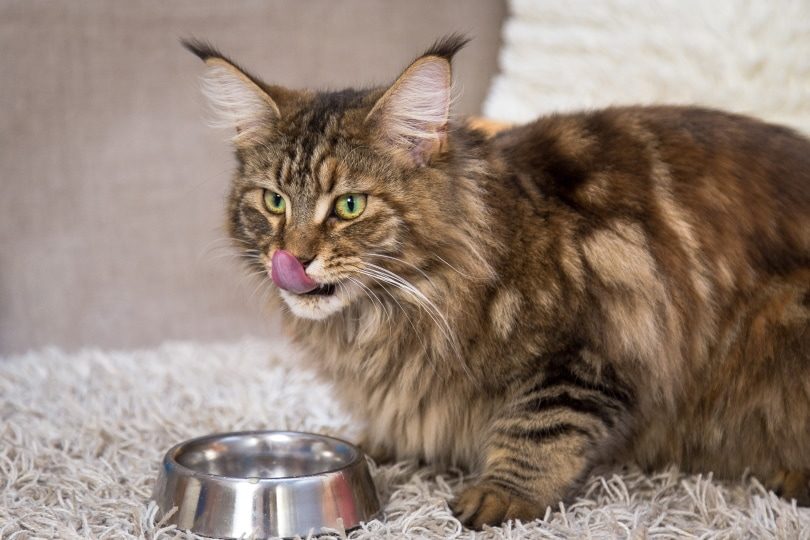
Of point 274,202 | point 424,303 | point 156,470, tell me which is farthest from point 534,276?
point 156,470

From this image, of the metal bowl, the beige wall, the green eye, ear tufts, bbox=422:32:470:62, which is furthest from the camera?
the beige wall

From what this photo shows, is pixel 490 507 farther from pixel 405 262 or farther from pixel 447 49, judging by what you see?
pixel 447 49

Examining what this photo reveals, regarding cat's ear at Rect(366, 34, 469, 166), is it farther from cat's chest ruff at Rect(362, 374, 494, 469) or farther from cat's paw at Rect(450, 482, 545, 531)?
cat's paw at Rect(450, 482, 545, 531)

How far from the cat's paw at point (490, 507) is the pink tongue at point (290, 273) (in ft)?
1.43

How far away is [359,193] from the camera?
1.50 meters

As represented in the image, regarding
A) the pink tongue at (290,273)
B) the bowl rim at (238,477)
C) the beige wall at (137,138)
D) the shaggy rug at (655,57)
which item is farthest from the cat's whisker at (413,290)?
the beige wall at (137,138)

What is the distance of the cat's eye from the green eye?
0.35 feet

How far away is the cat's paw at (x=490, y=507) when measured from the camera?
142cm

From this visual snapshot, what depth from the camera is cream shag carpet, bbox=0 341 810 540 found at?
138 cm

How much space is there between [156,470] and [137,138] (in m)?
1.44

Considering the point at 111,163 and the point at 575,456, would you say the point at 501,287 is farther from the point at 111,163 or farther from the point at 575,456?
the point at 111,163

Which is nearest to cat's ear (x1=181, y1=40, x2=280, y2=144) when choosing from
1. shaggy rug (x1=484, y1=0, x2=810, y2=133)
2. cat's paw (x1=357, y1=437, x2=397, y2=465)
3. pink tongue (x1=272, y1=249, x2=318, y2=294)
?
pink tongue (x1=272, y1=249, x2=318, y2=294)

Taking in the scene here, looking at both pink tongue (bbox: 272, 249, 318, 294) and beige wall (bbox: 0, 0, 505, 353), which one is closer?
pink tongue (bbox: 272, 249, 318, 294)

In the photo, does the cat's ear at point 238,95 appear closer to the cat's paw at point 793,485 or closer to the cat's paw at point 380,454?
the cat's paw at point 380,454
